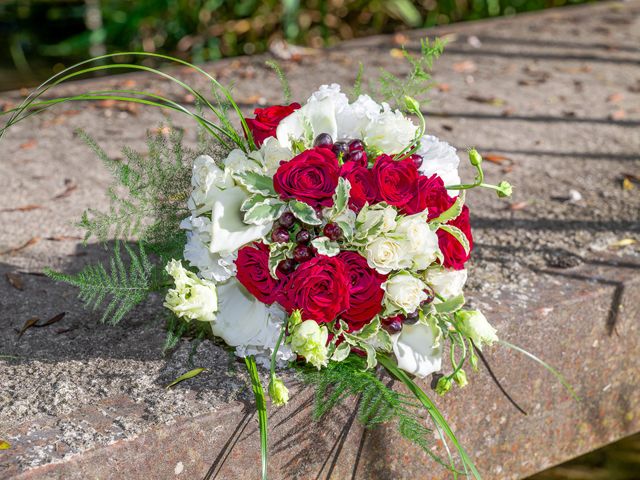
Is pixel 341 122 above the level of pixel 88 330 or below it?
above

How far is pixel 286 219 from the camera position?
5.94ft

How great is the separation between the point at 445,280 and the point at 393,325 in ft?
0.48

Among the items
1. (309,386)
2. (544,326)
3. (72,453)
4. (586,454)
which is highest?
(72,453)

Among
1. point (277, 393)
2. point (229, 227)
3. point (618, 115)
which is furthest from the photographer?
point (618, 115)

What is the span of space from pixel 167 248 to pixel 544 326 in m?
0.98

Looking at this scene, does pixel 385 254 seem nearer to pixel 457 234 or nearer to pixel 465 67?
pixel 457 234

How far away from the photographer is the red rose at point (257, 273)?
5.96ft

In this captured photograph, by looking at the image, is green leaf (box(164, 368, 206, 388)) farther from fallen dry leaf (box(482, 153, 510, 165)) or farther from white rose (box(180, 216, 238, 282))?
fallen dry leaf (box(482, 153, 510, 165))

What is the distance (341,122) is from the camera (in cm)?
194

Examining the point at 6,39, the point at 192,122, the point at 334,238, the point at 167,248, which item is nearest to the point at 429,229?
the point at 334,238

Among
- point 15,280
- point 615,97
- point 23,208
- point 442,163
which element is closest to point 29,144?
point 23,208

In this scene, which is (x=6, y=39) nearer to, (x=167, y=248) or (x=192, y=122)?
(x=192, y=122)

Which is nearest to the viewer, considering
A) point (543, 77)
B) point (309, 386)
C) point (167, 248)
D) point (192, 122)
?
point (309, 386)

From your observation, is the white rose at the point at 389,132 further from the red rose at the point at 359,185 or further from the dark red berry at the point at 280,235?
the dark red berry at the point at 280,235
